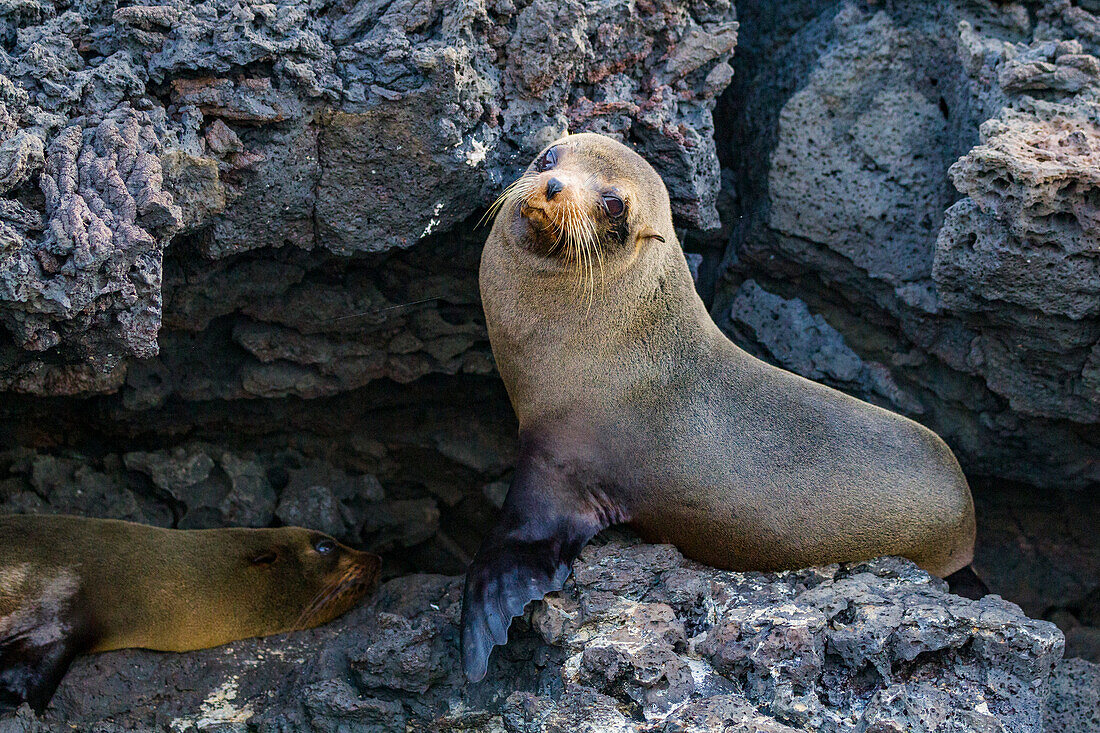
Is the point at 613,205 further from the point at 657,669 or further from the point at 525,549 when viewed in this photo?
the point at 657,669

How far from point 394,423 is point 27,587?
203cm

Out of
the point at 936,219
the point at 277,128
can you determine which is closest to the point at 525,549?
the point at 277,128

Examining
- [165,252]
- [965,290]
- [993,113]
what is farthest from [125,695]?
[993,113]

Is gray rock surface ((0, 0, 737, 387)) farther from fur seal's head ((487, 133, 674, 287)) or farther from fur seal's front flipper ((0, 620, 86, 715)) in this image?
fur seal's front flipper ((0, 620, 86, 715))

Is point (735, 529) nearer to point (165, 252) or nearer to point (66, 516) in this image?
point (165, 252)

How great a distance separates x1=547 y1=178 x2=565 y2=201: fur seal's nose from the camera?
3.53 m

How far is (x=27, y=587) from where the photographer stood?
3873 mm

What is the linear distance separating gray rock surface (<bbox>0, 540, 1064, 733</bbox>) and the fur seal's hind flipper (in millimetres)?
103

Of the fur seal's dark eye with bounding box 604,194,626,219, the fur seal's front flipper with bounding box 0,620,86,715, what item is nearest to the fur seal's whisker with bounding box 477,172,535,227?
the fur seal's dark eye with bounding box 604,194,626,219

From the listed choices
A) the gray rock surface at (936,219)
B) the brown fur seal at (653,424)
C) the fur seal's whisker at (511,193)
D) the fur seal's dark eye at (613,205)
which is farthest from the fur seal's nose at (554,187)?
the gray rock surface at (936,219)

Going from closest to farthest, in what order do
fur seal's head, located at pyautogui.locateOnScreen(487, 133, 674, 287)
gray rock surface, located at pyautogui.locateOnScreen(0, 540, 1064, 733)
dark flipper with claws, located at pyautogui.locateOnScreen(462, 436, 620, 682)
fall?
1. gray rock surface, located at pyautogui.locateOnScreen(0, 540, 1064, 733)
2. dark flipper with claws, located at pyautogui.locateOnScreen(462, 436, 620, 682)
3. fur seal's head, located at pyautogui.locateOnScreen(487, 133, 674, 287)

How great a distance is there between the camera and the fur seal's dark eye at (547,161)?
390 cm

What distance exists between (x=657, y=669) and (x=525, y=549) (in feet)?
2.49

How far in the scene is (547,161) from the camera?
3922 millimetres
